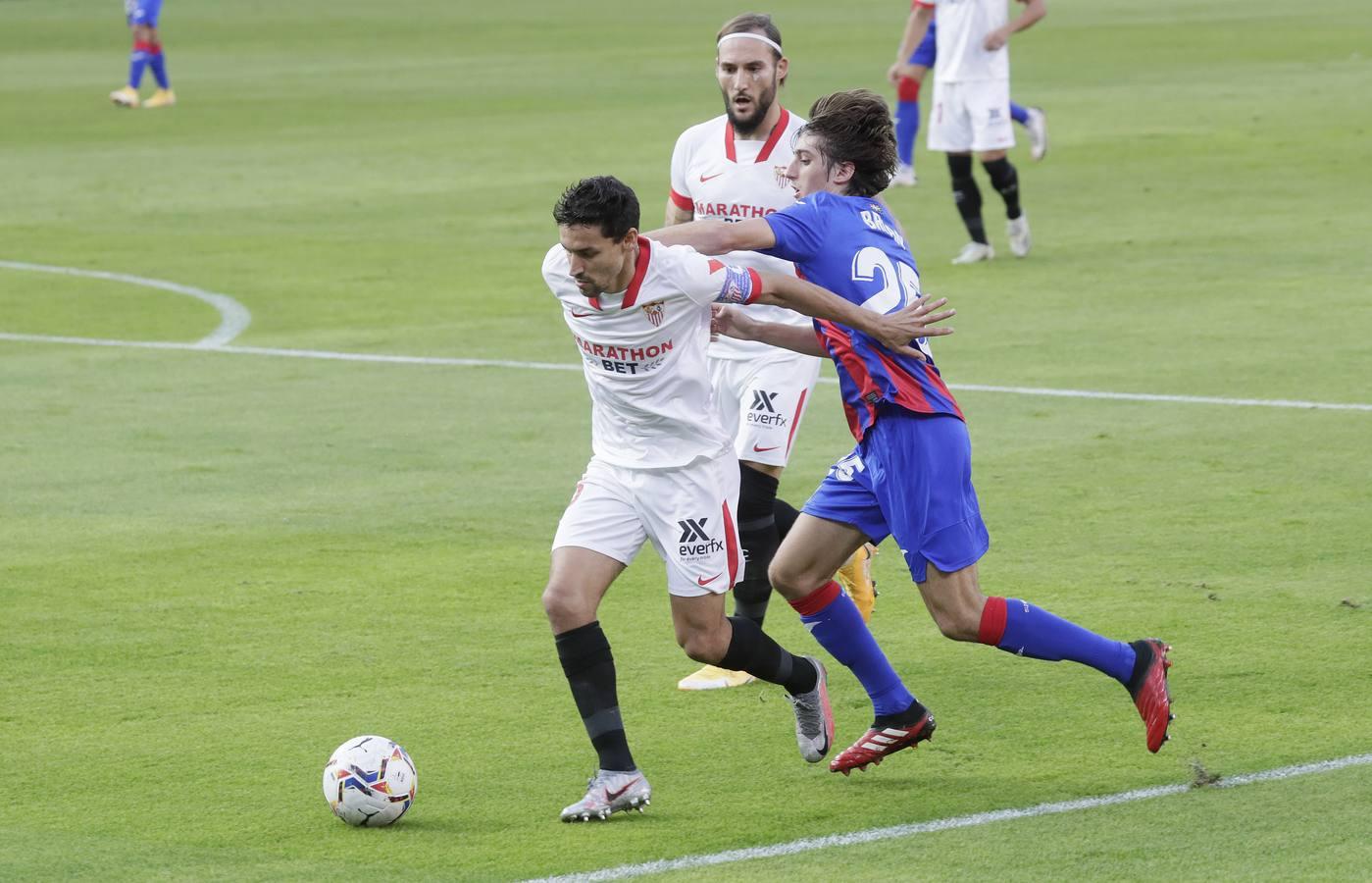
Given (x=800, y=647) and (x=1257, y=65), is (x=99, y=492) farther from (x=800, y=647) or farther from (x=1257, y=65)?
(x=1257, y=65)

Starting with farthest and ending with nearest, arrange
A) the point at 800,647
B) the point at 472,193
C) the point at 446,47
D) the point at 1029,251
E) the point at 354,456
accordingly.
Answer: the point at 446,47 < the point at 472,193 < the point at 1029,251 < the point at 354,456 < the point at 800,647

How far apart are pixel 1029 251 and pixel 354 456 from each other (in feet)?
26.6

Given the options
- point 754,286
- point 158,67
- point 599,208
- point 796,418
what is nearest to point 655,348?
point 754,286

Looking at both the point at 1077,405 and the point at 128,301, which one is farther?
the point at 128,301

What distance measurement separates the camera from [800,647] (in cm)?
828

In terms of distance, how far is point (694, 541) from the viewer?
6.59 m

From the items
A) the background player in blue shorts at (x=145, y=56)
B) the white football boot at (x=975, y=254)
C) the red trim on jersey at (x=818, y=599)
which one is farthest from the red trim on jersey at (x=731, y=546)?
the background player in blue shorts at (x=145, y=56)

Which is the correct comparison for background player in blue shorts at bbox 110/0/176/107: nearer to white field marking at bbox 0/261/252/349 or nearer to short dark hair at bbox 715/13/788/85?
white field marking at bbox 0/261/252/349

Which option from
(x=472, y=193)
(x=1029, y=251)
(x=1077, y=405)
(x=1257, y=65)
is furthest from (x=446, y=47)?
(x=1077, y=405)

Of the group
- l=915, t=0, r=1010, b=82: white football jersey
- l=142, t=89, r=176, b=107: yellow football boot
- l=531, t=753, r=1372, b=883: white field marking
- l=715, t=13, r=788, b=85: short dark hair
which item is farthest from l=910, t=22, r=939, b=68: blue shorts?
l=531, t=753, r=1372, b=883: white field marking

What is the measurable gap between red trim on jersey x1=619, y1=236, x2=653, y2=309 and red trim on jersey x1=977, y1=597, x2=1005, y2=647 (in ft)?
4.59

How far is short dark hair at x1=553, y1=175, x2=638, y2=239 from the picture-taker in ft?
20.6

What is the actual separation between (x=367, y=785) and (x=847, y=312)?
1920 mm

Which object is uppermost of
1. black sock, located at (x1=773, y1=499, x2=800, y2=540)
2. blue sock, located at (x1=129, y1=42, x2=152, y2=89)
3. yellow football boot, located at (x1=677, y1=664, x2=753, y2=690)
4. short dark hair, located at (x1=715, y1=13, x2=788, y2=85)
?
short dark hair, located at (x1=715, y1=13, x2=788, y2=85)
